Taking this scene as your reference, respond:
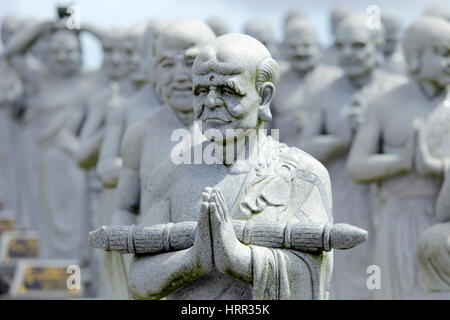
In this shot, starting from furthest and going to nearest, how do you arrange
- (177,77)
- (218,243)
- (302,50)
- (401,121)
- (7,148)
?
(7,148), (302,50), (401,121), (177,77), (218,243)

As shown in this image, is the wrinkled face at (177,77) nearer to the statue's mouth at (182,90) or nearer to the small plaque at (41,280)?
the statue's mouth at (182,90)

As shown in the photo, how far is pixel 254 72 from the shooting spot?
24.3 ft

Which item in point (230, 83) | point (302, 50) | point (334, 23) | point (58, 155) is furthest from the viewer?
point (334, 23)

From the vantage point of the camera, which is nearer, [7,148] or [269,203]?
[269,203]

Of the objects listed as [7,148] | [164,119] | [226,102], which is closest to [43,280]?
[7,148]

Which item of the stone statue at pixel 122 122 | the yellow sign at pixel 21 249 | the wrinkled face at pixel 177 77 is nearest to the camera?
the wrinkled face at pixel 177 77

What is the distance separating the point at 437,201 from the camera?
1026 cm

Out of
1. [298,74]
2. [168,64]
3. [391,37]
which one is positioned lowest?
[168,64]

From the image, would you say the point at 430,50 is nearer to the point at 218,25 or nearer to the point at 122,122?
the point at 122,122

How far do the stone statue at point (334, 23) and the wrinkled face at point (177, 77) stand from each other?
9173 millimetres

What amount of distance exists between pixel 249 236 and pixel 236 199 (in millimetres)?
→ 278

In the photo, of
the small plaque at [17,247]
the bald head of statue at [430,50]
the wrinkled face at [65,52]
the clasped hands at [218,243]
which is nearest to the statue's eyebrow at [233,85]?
the clasped hands at [218,243]

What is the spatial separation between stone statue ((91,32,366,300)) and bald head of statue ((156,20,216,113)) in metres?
1.55

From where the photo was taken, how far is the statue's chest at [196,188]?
7445mm
